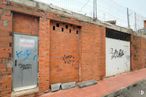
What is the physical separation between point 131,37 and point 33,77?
12324 mm

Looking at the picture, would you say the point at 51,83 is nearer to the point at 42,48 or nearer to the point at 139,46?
the point at 42,48

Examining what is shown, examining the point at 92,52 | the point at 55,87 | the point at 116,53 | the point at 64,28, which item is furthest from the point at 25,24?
the point at 116,53

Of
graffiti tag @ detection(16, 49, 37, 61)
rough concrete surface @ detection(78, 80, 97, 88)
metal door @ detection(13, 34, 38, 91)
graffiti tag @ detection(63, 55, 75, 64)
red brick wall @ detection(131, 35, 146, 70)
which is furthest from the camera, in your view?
red brick wall @ detection(131, 35, 146, 70)

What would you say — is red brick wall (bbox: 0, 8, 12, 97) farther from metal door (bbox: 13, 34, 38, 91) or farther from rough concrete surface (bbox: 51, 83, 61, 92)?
rough concrete surface (bbox: 51, 83, 61, 92)

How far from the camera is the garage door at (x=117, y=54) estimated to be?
1549 cm

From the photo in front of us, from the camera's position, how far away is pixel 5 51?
7.76m

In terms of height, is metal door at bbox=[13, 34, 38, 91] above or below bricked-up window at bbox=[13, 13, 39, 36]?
below

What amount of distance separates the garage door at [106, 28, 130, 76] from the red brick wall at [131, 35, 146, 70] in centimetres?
79

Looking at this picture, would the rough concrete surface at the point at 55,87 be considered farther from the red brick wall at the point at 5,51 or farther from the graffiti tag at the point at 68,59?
the red brick wall at the point at 5,51

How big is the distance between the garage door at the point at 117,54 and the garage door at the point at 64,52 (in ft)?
13.8

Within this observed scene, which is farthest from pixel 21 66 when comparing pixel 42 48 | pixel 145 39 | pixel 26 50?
pixel 145 39

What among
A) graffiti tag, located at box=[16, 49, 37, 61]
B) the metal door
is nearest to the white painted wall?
the metal door

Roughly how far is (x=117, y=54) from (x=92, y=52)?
4587 millimetres

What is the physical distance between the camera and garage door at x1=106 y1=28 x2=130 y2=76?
15492 millimetres
